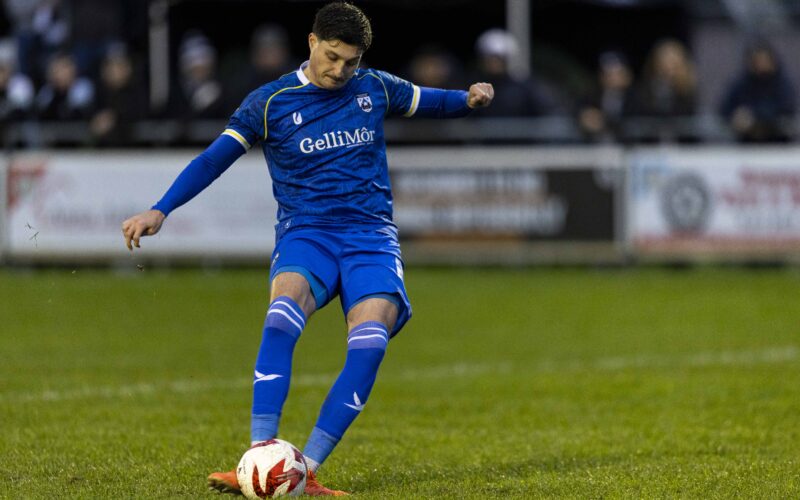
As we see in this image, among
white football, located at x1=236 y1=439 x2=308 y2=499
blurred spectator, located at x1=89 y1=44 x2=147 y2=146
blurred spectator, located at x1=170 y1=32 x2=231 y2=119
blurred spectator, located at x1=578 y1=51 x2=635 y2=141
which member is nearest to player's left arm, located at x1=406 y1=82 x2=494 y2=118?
white football, located at x1=236 y1=439 x2=308 y2=499

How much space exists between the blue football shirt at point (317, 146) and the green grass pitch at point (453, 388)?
1.12 m

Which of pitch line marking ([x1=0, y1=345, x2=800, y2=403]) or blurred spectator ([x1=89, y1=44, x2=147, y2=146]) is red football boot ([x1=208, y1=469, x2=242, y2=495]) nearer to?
pitch line marking ([x1=0, y1=345, x2=800, y2=403])

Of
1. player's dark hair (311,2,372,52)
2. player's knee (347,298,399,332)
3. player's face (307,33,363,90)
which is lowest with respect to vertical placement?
player's knee (347,298,399,332)

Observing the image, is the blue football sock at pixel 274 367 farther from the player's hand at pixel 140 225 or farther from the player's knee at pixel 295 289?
the player's hand at pixel 140 225

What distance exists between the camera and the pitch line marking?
9406mm

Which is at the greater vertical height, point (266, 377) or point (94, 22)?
point (94, 22)

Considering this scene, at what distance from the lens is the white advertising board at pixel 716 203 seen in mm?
17516

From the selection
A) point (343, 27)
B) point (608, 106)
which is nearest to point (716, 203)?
point (608, 106)

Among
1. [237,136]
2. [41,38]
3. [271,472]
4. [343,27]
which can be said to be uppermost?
[41,38]

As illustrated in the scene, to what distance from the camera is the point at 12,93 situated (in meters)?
19.8

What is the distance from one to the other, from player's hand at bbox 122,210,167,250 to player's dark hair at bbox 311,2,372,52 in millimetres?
985

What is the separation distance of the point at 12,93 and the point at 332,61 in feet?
46.4

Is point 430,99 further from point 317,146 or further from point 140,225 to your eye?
point 140,225

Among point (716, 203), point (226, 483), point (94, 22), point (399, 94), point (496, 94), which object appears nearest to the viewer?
point (226, 483)
